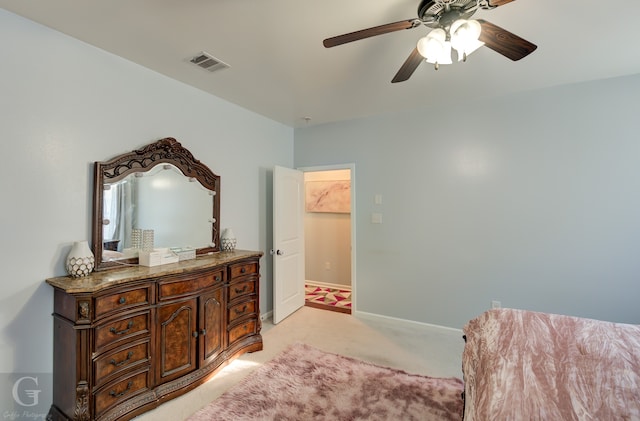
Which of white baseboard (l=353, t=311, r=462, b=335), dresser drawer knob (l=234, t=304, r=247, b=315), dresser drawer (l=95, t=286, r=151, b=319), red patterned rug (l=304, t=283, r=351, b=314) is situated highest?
dresser drawer (l=95, t=286, r=151, b=319)

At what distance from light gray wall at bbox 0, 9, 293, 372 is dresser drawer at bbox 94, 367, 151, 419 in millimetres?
448

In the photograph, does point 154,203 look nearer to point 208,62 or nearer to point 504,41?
point 208,62

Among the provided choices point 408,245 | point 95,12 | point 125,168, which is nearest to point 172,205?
point 125,168

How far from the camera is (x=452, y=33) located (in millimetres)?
1389

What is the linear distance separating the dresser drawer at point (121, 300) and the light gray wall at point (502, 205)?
255 centimetres

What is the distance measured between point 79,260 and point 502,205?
149 inches

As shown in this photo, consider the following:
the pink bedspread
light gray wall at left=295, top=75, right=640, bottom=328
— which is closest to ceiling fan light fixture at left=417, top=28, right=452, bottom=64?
the pink bedspread

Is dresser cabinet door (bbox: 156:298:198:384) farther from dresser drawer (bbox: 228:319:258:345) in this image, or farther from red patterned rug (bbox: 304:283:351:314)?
red patterned rug (bbox: 304:283:351:314)

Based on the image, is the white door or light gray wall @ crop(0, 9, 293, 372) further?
the white door

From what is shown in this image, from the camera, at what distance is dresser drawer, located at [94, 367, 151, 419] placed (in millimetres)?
1736

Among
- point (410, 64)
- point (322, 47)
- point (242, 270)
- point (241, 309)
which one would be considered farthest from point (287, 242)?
point (410, 64)

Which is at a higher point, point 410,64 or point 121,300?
point 410,64

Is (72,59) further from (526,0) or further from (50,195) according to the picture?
(526,0)

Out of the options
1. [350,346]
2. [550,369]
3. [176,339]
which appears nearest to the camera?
[550,369]
